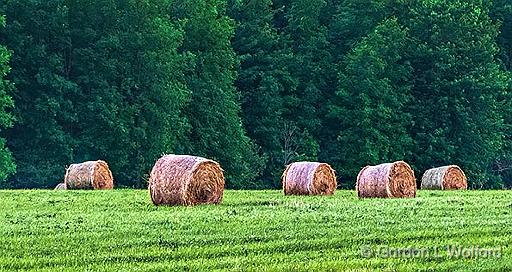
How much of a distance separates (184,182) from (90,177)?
41.3 ft

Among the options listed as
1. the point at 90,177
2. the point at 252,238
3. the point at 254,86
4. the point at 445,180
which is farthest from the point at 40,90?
the point at 252,238

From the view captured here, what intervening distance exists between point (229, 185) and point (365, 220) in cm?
3147

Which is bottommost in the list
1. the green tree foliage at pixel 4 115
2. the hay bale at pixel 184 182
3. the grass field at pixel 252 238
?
the grass field at pixel 252 238

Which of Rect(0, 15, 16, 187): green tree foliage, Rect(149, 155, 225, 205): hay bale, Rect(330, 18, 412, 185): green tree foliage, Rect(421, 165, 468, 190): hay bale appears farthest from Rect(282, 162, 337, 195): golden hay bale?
Rect(330, 18, 412, 185): green tree foliage

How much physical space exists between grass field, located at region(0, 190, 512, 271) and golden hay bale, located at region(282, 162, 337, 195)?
7765 mm

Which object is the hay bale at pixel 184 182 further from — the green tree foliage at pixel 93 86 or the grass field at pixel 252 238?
the green tree foliage at pixel 93 86

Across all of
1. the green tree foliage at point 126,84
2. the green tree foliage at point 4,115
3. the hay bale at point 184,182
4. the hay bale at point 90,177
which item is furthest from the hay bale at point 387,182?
the green tree foliage at point 126,84

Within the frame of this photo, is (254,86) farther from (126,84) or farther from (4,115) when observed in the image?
(4,115)

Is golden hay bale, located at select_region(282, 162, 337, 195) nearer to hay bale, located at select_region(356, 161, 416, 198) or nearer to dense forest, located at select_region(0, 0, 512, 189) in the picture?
hay bale, located at select_region(356, 161, 416, 198)

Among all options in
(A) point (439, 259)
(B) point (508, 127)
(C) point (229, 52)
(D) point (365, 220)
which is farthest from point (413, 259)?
(B) point (508, 127)

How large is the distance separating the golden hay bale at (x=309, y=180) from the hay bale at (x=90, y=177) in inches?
304

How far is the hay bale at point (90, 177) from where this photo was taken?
32.9m

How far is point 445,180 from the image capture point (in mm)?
35125

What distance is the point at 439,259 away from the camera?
11.9m
